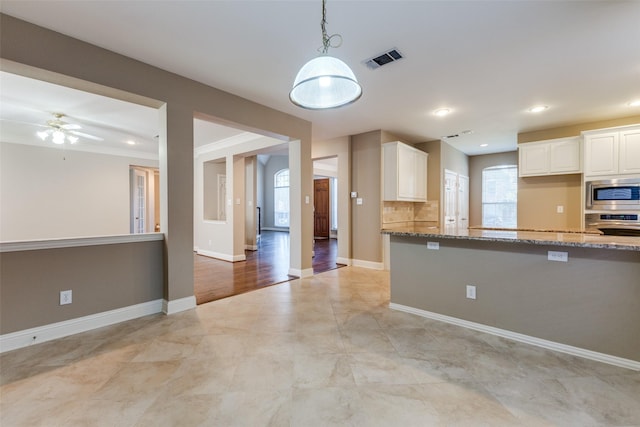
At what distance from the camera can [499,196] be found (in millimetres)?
7336

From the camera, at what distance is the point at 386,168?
5.24m

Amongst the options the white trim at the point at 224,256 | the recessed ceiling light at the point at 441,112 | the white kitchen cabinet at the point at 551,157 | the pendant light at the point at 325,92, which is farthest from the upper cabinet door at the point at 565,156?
the white trim at the point at 224,256

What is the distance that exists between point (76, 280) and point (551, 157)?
6.97 metres

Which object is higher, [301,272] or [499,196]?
[499,196]

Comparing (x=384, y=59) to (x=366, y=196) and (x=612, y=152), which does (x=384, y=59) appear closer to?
(x=366, y=196)

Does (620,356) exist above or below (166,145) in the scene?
below

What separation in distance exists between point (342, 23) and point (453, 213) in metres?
5.54

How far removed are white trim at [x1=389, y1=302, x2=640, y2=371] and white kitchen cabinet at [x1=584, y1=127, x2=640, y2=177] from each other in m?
3.39

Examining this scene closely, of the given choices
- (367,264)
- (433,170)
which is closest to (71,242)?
(367,264)

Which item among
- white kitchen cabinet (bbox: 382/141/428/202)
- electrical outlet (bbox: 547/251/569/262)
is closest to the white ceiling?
white kitchen cabinet (bbox: 382/141/428/202)

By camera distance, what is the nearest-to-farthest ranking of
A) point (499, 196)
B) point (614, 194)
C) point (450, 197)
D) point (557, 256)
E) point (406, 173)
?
point (557, 256) → point (614, 194) → point (406, 173) → point (450, 197) → point (499, 196)

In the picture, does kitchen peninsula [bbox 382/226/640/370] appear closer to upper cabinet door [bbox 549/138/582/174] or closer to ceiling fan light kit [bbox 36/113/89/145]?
upper cabinet door [bbox 549/138/582/174]

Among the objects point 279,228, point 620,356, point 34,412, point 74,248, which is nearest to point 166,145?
point 74,248

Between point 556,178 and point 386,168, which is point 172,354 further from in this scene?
point 556,178
